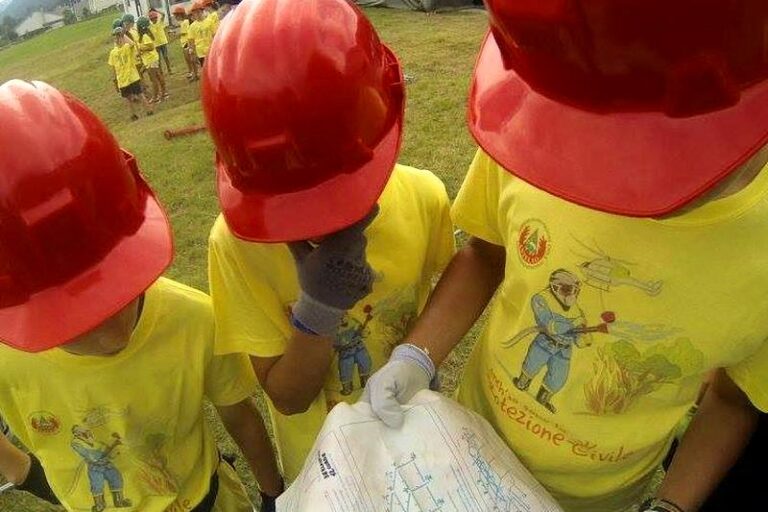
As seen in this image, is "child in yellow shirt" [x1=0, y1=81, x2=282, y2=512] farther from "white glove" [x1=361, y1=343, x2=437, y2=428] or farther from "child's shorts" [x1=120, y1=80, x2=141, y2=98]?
"child's shorts" [x1=120, y1=80, x2=141, y2=98]

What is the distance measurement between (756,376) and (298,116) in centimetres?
93

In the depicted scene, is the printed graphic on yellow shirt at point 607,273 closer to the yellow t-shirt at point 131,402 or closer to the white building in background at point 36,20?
the yellow t-shirt at point 131,402

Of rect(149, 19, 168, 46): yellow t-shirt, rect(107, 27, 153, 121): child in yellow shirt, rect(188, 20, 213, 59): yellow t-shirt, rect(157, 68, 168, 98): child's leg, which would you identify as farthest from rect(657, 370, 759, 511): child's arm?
rect(149, 19, 168, 46): yellow t-shirt

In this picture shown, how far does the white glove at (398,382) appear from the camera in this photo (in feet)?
4.24

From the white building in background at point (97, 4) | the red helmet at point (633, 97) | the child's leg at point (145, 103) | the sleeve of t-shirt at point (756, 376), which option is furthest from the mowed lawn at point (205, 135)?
the white building in background at point (97, 4)

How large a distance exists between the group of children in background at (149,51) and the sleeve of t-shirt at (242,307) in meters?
11.4

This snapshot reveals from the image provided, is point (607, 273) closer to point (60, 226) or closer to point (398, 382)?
point (398, 382)

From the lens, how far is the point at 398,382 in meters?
1.38

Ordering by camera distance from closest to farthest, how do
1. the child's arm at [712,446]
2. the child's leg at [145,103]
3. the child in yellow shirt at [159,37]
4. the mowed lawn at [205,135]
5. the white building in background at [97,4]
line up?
1. the child's arm at [712,446]
2. the mowed lawn at [205,135]
3. the child's leg at [145,103]
4. the child in yellow shirt at [159,37]
5. the white building in background at [97,4]

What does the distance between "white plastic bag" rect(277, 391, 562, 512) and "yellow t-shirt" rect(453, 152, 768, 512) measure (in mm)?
131

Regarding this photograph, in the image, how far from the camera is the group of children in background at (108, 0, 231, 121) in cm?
1257

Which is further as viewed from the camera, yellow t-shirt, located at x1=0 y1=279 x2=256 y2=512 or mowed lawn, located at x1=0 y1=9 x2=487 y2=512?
mowed lawn, located at x1=0 y1=9 x2=487 y2=512

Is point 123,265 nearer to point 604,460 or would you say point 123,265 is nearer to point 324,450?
point 324,450

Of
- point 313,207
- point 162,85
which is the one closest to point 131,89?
point 162,85
